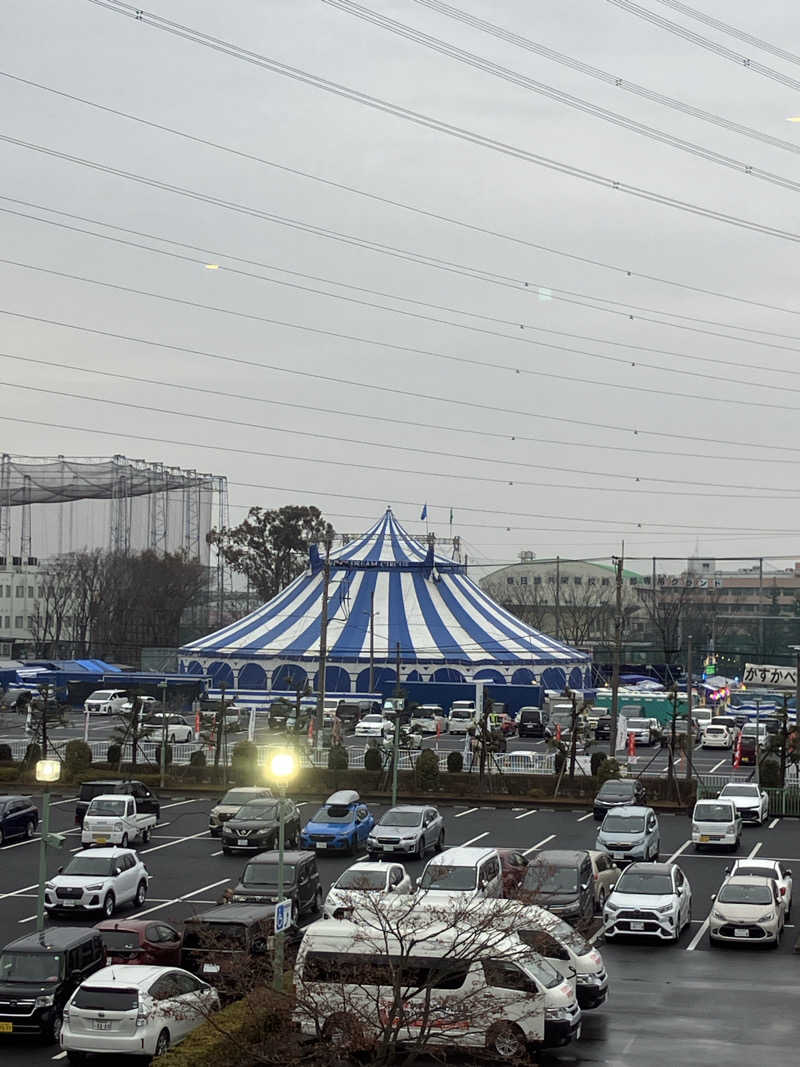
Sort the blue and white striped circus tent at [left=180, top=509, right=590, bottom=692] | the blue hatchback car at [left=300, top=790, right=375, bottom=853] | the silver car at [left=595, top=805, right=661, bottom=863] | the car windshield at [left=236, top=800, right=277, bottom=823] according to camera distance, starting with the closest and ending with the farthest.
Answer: the silver car at [left=595, top=805, right=661, bottom=863], the blue hatchback car at [left=300, top=790, right=375, bottom=853], the car windshield at [left=236, top=800, right=277, bottom=823], the blue and white striped circus tent at [left=180, top=509, right=590, bottom=692]

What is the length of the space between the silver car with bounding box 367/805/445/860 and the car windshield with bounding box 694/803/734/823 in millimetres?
6564

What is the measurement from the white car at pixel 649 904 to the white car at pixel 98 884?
939 centimetres

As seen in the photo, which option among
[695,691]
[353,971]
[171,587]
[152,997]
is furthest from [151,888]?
[171,587]

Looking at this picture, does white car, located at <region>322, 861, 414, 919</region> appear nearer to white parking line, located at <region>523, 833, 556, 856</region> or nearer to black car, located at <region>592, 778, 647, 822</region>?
white parking line, located at <region>523, 833, 556, 856</region>

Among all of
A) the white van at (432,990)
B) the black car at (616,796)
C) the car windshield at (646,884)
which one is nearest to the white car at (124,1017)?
the white van at (432,990)

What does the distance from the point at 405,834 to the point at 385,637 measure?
128 feet

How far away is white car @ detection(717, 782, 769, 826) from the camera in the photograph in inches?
1655

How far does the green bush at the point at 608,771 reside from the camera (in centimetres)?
4825

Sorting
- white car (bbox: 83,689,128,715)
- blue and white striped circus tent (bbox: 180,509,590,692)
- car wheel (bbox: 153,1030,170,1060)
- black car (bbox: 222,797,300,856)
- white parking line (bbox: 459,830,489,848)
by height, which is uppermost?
blue and white striped circus tent (bbox: 180,509,590,692)

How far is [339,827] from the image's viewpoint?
121 feet

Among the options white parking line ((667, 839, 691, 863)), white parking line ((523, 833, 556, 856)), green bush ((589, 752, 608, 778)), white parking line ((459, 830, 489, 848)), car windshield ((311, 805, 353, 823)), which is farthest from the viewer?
green bush ((589, 752, 608, 778))

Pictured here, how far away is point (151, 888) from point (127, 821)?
5.56 m

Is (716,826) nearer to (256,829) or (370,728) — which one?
(256,829)

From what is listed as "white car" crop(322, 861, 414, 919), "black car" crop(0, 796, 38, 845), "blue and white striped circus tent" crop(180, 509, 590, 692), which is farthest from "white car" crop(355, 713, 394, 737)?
"white car" crop(322, 861, 414, 919)
